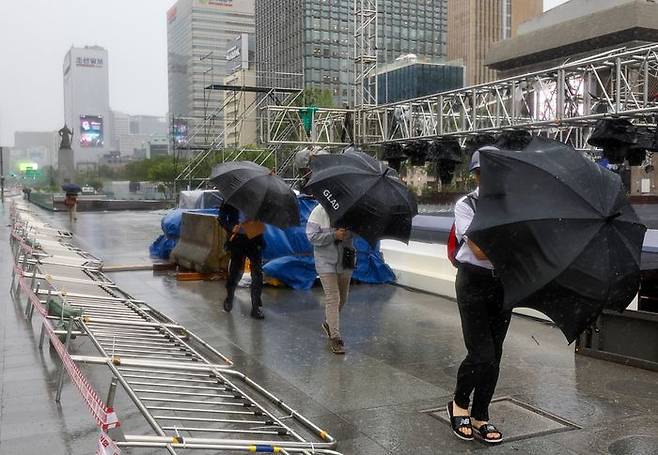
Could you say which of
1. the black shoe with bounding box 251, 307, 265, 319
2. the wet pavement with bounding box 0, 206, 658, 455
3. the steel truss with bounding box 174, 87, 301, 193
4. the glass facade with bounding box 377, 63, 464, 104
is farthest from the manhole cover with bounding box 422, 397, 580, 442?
the glass facade with bounding box 377, 63, 464, 104

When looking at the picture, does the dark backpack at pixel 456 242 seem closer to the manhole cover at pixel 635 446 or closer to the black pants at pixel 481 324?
the black pants at pixel 481 324

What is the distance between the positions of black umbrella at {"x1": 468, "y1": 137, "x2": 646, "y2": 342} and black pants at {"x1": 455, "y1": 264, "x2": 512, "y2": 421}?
570 millimetres

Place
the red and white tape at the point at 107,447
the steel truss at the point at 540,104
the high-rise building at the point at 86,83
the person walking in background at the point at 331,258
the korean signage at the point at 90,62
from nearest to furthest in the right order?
the red and white tape at the point at 107,447, the person walking in background at the point at 331,258, the steel truss at the point at 540,104, the high-rise building at the point at 86,83, the korean signage at the point at 90,62

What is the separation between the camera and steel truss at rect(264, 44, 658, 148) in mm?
12992

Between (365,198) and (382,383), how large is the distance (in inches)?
70.3

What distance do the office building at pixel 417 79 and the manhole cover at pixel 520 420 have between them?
6349 cm

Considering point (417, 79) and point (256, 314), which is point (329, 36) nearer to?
point (417, 79)

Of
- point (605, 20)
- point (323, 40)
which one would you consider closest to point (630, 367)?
point (605, 20)

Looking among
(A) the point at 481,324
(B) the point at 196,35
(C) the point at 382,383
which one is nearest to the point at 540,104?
(C) the point at 382,383

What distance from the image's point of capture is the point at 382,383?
5.86m

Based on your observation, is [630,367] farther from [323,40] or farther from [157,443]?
[323,40]

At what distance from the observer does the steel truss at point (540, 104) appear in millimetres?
12992

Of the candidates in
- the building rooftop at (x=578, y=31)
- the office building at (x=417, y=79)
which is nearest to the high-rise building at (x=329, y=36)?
the office building at (x=417, y=79)

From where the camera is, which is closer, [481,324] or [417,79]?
[481,324]
